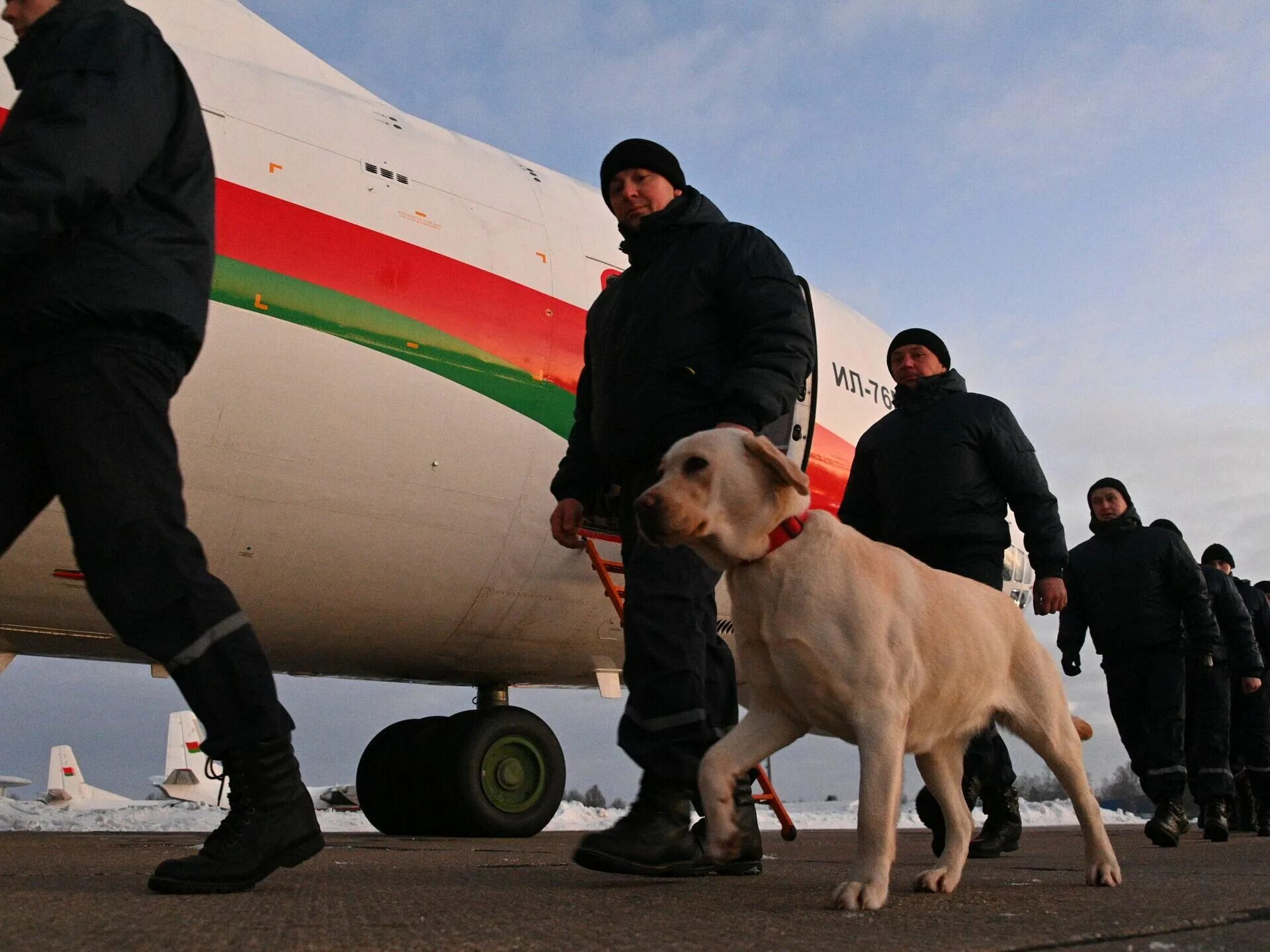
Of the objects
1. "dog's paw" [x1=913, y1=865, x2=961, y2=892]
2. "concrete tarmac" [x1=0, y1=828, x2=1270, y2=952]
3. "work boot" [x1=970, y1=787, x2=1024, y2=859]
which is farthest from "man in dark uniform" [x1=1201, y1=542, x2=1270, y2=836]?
"dog's paw" [x1=913, y1=865, x2=961, y2=892]

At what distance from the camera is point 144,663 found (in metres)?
6.25

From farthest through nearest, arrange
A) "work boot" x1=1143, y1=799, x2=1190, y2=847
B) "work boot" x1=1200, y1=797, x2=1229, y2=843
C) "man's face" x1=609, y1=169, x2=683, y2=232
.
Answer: "work boot" x1=1200, y1=797, x2=1229, y2=843, "work boot" x1=1143, y1=799, x2=1190, y2=847, "man's face" x1=609, y1=169, x2=683, y2=232

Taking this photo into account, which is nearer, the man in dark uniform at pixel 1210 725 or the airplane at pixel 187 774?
the man in dark uniform at pixel 1210 725

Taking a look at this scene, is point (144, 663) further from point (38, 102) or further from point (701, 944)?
point (701, 944)

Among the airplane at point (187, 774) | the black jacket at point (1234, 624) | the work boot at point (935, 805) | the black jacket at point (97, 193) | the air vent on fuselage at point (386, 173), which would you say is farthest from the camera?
the airplane at point (187, 774)

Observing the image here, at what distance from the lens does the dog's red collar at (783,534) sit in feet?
8.33

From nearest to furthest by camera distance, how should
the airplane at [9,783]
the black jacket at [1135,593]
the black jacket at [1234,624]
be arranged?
1. the black jacket at [1135,593]
2. the black jacket at [1234,624]
3. the airplane at [9,783]

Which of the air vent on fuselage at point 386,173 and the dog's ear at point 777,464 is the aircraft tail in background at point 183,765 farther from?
the dog's ear at point 777,464

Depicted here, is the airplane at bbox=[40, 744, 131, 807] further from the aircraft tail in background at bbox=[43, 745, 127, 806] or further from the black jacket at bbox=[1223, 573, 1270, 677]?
the black jacket at bbox=[1223, 573, 1270, 677]

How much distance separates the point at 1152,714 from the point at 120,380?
542 cm

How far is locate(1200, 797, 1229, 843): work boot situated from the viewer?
691cm

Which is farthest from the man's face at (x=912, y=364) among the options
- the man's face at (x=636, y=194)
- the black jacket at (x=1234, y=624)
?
the black jacket at (x=1234, y=624)

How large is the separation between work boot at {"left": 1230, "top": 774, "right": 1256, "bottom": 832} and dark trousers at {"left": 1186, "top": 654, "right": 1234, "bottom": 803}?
2.49 meters

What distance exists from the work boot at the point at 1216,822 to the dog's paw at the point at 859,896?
5465mm
